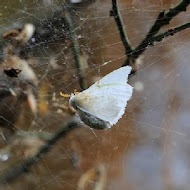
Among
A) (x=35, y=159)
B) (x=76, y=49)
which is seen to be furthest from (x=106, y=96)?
(x=35, y=159)

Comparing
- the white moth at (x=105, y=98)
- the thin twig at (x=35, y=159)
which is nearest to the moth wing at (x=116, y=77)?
the white moth at (x=105, y=98)

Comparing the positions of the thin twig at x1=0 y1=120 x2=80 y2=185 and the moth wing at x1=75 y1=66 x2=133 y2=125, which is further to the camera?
the thin twig at x1=0 y1=120 x2=80 y2=185

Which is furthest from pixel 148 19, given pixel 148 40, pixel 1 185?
pixel 1 185

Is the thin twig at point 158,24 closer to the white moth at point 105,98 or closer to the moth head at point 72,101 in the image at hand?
the white moth at point 105,98

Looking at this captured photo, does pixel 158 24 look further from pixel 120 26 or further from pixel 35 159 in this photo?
pixel 35 159

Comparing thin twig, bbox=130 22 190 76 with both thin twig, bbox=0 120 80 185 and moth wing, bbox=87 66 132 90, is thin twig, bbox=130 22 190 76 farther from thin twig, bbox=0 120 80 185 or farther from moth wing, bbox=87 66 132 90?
thin twig, bbox=0 120 80 185

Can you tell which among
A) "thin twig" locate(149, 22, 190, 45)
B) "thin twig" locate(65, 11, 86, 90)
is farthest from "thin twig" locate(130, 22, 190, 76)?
"thin twig" locate(65, 11, 86, 90)
